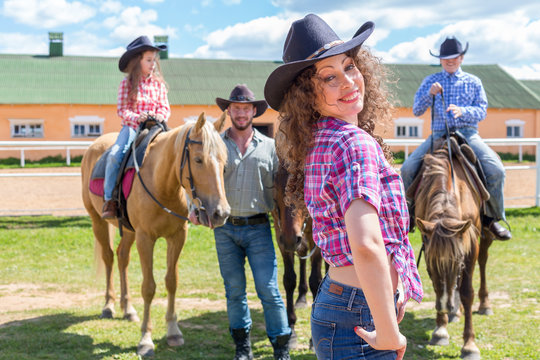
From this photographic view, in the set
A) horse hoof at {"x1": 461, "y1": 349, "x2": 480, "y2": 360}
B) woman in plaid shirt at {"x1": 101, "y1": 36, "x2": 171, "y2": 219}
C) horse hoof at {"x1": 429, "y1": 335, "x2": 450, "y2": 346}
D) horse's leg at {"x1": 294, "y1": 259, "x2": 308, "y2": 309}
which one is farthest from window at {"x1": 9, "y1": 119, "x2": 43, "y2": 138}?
horse hoof at {"x1": 461, "y1": 349, "x2": 480, "y2": 360}

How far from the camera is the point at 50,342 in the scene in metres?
5.42

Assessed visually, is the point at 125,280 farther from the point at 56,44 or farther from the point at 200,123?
the point at 56,44

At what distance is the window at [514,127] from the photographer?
32500 mm

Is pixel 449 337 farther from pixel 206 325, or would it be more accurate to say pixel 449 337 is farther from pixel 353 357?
pixel 353 357

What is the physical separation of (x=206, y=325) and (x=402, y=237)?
4.65 m

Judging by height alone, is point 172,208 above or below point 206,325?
above

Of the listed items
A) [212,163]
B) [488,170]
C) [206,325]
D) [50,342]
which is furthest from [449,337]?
[50,342]

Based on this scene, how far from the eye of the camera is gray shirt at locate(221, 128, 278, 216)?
478cm

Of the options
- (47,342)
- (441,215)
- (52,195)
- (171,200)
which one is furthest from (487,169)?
(52,195)

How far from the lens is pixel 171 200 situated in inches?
213

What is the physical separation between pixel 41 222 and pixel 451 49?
27.3 ft

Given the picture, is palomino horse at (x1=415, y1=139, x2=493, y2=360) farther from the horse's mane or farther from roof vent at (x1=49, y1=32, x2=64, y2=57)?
roof vent at (x1=49, y1=32, x2=64, y2=57)

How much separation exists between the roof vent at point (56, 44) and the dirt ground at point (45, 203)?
572 inches

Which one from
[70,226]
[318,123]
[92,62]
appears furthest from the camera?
[92,62]
